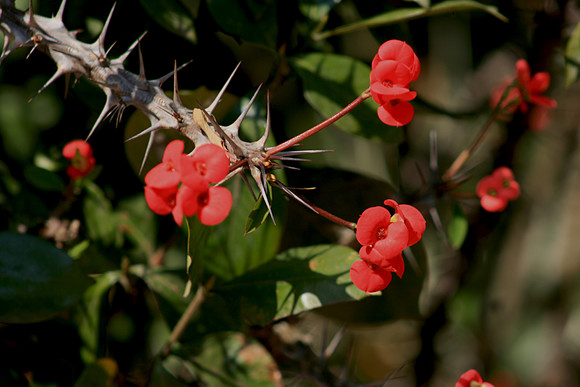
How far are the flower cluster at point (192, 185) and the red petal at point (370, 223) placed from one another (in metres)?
0.15

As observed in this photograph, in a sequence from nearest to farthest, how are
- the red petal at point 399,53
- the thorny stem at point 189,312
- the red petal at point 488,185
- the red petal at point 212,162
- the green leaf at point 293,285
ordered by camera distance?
the red petal at point 212,162 → the red petal at point 399,53 → the green leaf at point 293,285 → the thorny stem at point 189,312 → the red petal at point 488,185

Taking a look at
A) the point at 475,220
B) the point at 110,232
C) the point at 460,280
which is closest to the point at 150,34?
the point at 110,232

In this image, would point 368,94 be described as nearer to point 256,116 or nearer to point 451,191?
point 256,116

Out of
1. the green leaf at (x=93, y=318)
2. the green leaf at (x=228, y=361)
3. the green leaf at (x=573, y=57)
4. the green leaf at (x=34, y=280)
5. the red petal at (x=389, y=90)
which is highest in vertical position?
the red petal at (x=389, y=90)

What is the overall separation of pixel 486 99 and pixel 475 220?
0.39 m

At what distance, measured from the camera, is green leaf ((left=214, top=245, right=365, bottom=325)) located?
Answer: 78 centimetres

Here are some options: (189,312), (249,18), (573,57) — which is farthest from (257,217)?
(573,57)

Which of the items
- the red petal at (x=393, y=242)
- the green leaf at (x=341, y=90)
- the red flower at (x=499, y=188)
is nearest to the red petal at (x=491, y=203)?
the red flower at (x=499, y=188)

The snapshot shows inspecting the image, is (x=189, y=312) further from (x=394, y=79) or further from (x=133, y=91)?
(x=394, y=79)

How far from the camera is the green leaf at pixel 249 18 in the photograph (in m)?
0.89

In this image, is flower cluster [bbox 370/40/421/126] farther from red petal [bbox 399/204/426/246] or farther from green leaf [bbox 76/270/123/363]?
green leaf [bbox 76/270/123/363]

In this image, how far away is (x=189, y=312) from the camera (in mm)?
894

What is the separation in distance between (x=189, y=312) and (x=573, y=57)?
829mm

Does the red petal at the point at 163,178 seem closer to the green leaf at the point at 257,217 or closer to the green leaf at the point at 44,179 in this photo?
the green leaf at the point at 257,217
